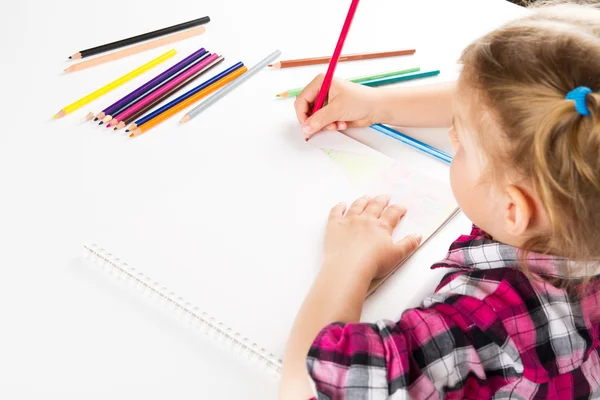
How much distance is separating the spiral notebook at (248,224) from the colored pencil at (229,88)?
0.08 metres

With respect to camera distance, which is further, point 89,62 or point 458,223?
point 89,62

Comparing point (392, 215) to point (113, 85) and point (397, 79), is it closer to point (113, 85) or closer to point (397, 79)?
point (397, 79)

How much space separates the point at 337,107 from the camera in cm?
84

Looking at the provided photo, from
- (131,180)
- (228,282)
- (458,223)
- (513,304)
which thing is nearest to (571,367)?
(513,304)

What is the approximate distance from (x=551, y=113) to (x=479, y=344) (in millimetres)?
211

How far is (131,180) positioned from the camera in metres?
0.78

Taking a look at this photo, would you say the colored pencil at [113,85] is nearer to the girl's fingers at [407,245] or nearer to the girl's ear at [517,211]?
the girl's fingers at [407,245]

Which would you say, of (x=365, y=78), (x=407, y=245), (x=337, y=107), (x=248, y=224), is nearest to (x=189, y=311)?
(x=248, y=224)

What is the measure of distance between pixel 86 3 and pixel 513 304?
2.78ft

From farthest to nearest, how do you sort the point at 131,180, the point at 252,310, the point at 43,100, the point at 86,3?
1. the point at 86,3
2. the point at 43,100
3. the point at 131,180
4. the point at 252,310

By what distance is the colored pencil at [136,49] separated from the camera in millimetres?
935

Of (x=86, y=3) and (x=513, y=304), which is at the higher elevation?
(x=86, y=3)

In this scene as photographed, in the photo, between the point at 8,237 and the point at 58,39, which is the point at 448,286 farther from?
the point at 58,39

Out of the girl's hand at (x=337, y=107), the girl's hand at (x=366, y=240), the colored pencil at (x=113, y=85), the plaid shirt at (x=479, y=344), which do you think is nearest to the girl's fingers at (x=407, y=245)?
the girl's hand at (x=366, y=240)
